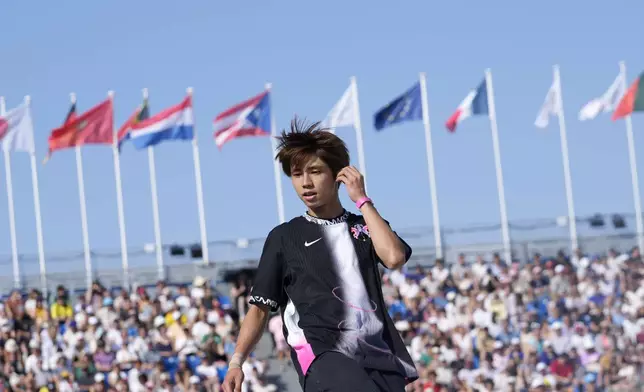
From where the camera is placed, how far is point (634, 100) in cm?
2675

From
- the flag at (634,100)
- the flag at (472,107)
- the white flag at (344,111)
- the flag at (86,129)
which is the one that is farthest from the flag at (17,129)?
the flag at (634,100)

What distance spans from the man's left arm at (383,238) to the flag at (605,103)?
2525 centimetres

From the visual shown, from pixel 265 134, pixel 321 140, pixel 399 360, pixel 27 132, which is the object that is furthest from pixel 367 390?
pixel 27 132

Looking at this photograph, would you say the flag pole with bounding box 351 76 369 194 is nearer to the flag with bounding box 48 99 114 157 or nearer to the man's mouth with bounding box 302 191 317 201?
the flag with bounding box 48 99 114 157

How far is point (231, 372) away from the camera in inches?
197

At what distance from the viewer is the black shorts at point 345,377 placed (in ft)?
16.1

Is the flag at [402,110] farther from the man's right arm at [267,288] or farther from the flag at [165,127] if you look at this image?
the man's right arm at [267,288]

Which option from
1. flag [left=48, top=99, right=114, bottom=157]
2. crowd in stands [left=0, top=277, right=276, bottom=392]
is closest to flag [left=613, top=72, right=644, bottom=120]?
crowd in stands [left=0, top=277, right=276, bottom=392]

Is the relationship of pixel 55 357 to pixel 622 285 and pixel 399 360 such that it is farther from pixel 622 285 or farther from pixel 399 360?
pixel 399 360

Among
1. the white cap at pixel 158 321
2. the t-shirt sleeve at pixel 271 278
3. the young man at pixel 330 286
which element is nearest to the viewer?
the young man at pixel 330 286

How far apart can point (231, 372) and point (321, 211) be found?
73cm

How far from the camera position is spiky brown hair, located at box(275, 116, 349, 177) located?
498cm

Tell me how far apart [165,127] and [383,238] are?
26.1 m

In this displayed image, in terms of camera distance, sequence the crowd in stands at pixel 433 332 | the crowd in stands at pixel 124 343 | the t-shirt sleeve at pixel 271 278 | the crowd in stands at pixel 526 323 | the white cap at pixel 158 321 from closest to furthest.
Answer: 1. the t-shirt sleeve at pixel 271 278
2. the crowd in stands at pixel 526 323
3. the crowd in stands at pixel 433 332
4. the crowd in stands at pixel 124 343
5. the white cap at pixel 158 321
